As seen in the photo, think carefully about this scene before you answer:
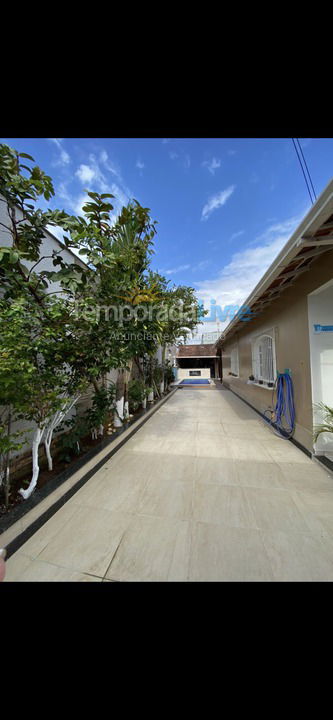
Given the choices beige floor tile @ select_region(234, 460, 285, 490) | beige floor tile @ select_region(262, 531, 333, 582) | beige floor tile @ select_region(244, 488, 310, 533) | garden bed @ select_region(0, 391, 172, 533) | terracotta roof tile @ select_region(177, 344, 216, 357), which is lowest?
beige floor tile @ select_region(234, 460, 285, 490)

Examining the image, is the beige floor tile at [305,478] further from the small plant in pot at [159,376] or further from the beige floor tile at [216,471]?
the small plant in pot at [159,376]

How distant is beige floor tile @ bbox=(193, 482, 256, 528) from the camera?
1826 mm

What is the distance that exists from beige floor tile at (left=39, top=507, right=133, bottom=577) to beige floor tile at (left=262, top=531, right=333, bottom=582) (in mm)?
1183

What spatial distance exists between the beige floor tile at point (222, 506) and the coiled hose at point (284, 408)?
204 cm

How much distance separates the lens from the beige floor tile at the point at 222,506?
183cm

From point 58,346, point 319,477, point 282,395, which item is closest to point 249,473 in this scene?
point 319,477

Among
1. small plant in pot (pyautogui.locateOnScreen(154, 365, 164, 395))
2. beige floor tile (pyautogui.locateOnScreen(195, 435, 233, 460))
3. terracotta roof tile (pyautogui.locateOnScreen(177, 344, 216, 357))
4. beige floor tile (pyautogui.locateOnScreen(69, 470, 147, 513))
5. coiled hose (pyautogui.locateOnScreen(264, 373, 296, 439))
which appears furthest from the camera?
terracotta roof tile (pyautogui.locateOnScreen(177, 344, 216, 357))

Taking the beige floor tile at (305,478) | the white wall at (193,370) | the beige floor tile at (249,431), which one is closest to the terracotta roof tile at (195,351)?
the white wall at (193,370)

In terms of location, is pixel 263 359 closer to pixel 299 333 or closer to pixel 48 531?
pixel 299 333

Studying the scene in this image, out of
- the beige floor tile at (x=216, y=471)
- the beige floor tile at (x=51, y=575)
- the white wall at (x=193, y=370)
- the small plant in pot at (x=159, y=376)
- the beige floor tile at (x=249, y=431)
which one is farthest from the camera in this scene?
the white wall at (x=193, y=370)

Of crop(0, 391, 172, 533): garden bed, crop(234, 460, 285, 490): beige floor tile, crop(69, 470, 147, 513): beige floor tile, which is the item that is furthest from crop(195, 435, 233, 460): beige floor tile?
crop(0, 391, 172, 533): garden bed

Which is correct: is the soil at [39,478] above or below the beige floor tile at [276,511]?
above

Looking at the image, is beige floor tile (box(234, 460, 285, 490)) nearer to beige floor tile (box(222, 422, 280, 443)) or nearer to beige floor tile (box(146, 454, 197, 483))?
beige floor tile (box(146, 454, 197, 483))
